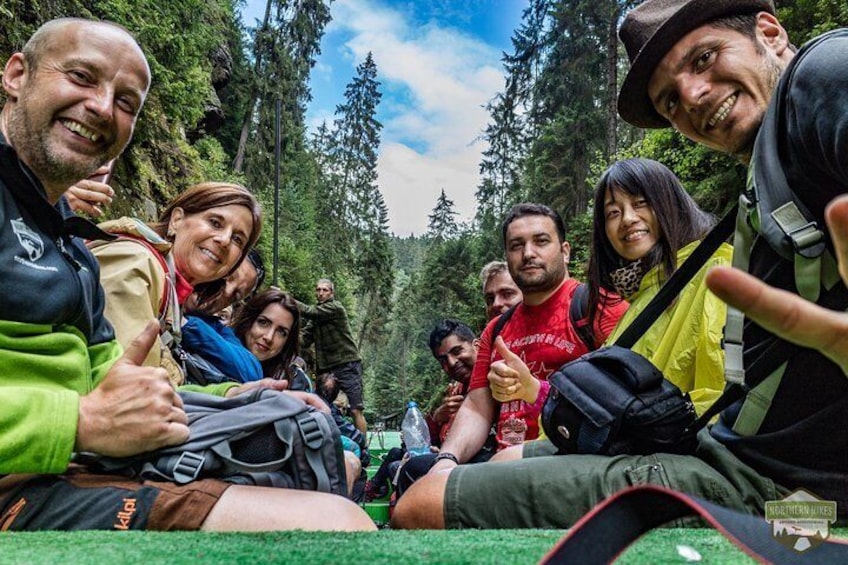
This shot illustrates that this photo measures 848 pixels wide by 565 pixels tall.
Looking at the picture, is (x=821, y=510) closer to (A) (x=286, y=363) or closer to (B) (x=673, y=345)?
(B) (x=673, y=345)

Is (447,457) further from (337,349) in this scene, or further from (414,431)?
(337,349)

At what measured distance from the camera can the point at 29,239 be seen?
68.4 inches

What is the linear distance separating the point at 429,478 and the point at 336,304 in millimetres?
7487

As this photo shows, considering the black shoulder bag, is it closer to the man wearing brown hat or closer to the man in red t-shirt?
the man wearing brown hat

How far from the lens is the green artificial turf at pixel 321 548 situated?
3.61 ft

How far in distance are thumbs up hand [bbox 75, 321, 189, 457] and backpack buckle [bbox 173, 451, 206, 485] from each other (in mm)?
61

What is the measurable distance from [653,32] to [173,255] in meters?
2.89

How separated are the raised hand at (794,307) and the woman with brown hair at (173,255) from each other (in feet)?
7.92

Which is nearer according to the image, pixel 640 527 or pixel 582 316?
pixel 640 527

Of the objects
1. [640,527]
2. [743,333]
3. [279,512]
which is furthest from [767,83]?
[279,512]

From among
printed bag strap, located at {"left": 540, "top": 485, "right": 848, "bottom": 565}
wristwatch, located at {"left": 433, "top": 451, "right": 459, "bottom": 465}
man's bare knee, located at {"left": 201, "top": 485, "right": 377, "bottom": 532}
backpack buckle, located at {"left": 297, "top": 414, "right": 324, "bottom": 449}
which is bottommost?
wristwatch, located at {"left": 433, "top": 451, "right": 459, "bottom": 465}

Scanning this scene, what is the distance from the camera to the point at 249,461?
180 cm

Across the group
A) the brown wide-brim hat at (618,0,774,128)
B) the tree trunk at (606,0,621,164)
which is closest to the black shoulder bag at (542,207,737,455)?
the brown wide-brim hat at (618,0,774,128)

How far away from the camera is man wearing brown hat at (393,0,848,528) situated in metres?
1.40
